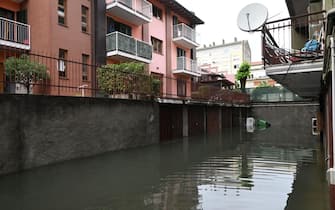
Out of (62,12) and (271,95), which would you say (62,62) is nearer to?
(62,12)

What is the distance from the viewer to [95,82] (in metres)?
13.1

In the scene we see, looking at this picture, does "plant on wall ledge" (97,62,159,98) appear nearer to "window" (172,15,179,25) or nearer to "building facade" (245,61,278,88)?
"window" (172,15,179,25)

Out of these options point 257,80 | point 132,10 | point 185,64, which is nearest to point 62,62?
point 132,10

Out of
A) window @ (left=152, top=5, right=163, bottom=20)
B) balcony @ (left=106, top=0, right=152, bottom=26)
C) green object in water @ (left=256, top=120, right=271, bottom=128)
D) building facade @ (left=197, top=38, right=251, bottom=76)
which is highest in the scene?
building facade @ (left=197, top=38, right=251, bottom=76)

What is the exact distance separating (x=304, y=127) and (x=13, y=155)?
70.6 feet

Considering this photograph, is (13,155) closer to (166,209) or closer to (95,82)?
(166,209)

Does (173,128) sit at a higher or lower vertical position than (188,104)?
lower

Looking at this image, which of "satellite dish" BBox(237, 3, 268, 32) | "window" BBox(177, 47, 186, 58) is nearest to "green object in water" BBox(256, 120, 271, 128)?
"window" BBox(177, 47, 186, 58)

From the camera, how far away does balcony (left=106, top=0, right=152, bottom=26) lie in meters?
17.4

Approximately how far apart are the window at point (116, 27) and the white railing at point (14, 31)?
16.3ft

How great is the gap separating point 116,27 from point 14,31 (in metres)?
6.55

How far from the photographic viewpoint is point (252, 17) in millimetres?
8102

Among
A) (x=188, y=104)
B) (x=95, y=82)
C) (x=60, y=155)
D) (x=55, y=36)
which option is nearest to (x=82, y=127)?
(x=60, y=155)

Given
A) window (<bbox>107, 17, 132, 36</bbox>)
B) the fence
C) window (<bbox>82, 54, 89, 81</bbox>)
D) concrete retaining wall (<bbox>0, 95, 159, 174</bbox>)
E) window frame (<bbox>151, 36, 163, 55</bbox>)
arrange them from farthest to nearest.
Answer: window frame (<bbox>151, 36, 163, 55</bbox>) < window (<bbox>107, 17, 132, 36</bbox>) < window (<bbox>82, 54, 89, 81</bbox>) < the fence < concrete retaining wall (<bbox>0, 95, 159, 174</bbox>)
